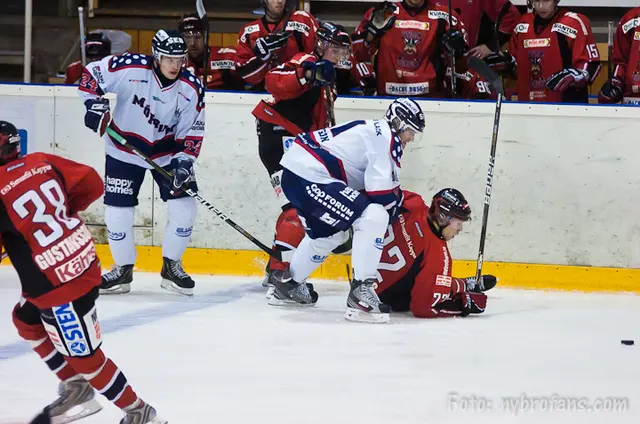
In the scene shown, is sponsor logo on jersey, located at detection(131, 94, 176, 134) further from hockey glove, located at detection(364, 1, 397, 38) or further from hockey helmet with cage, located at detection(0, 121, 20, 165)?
hockey helmet with cage, located at detection(0, 121, 20, 165)

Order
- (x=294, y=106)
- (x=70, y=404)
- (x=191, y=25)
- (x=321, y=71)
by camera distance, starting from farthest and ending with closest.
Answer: (x=191, y=25) → (x=294, y=106) → (x=321, y=71) → (x=70, y=404)

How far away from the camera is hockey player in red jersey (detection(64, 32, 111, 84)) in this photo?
662 centimetres

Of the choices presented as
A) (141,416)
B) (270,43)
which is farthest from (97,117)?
(141,416)

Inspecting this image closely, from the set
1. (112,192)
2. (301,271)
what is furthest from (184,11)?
(301,271)

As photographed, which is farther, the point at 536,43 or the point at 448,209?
the point at 536,43

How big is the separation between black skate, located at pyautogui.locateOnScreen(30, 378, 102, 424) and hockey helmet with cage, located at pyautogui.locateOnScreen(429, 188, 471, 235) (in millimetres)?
2309

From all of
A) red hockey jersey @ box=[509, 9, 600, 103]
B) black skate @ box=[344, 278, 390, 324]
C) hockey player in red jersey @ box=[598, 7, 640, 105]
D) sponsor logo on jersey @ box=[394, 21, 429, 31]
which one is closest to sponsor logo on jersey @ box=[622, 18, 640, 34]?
hockey player in red jersey @ box=[598, 7, 640, 105]

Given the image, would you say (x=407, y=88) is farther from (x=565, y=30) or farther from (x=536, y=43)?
(x=565, y=30)

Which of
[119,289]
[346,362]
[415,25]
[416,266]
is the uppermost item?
[415,25]

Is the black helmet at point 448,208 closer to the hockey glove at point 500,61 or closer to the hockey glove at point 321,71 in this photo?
the hockey glove at point 321,71

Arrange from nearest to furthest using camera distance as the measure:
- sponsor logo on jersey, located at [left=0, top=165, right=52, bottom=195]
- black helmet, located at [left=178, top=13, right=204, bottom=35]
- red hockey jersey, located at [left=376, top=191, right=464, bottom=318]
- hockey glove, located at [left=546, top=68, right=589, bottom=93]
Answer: sponsor logo on jersey, located at [left=0, top=165, right=52, bottom=195]
red hockey jersey, located at [left=376, top=191, right=464, bottom=318]
hockey glove, located at [left=546, top=68, right=589, bottom=93]
black helmet, located at [left=178, top=13, right=204, bottom=35]

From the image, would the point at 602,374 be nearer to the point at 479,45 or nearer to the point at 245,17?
the point at 479,45

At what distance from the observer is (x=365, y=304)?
471 cm

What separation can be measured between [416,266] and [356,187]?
0.47 meters
